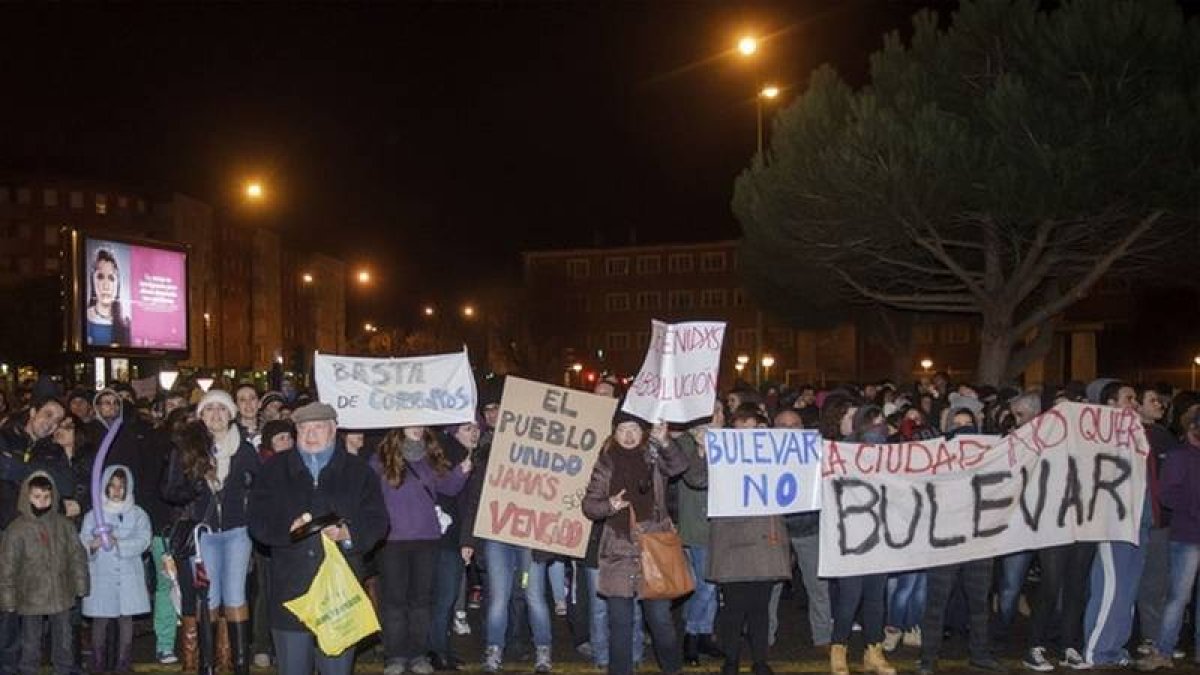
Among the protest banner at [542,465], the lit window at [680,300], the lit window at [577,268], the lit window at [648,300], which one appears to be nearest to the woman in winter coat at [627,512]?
the protest banner at [542,465]

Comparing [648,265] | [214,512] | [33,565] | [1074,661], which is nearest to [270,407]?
[214,512]

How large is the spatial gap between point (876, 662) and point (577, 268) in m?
94.1

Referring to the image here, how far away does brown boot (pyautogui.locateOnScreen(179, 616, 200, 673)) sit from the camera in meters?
9.21

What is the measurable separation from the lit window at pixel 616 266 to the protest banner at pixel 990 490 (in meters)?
91.8

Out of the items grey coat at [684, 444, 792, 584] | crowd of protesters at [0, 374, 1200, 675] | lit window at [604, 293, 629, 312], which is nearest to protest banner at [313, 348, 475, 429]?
crowd of protesters at [0, 374, 1200, 675]

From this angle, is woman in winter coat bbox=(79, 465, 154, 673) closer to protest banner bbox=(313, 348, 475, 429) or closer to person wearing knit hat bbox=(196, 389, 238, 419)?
person wearing knit hat bbox=(196, 389, 238, 419)

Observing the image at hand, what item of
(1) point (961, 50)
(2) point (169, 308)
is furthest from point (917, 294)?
(2) point (169, 308)

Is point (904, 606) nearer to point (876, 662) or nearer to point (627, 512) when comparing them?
point (876, 662)

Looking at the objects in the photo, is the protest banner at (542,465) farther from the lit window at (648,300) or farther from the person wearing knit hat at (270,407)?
the lit window at (648,300)

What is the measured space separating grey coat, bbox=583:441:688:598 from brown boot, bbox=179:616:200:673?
3171 millimetres

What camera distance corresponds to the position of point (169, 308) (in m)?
Result: 30.3

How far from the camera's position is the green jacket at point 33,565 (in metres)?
8.59

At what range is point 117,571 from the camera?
9.12 meters

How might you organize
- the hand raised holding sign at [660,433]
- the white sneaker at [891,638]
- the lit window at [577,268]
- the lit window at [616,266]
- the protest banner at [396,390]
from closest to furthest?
the hand raised holding sign at [660,433] < the protest banner at [396,390] < the white sneaker at [891,638] < the lit window at [616,266] < the lit window at [577,268]
